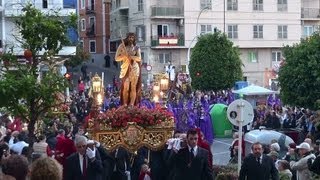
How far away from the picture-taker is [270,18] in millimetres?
62812

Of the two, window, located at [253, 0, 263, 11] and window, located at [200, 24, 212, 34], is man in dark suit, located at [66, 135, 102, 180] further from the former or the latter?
window, located at [253, 0, 263, 11]

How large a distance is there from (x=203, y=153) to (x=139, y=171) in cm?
523

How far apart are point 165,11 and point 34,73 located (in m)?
44.9

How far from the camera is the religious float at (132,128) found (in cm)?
1806

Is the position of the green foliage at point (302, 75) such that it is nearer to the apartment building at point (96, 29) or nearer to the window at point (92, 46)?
the apartment building at point (96, 29)

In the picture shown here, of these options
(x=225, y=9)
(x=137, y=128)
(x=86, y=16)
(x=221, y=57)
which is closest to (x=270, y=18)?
(x=225, y=9)

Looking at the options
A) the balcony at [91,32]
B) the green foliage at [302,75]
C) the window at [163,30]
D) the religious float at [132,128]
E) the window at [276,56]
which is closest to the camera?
the religious float at [132,128]

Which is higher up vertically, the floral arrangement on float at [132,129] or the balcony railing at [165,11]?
the balcony railing at [165,11]

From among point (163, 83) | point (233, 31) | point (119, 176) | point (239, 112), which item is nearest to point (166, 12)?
point (233, 31)

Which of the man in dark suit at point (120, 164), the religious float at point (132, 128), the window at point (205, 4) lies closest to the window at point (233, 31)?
the window at point (205, 4)

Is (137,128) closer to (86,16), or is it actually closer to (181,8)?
(181,8)

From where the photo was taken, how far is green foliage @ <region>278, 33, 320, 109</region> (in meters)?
31.1

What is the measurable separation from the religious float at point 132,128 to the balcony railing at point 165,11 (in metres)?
42.2

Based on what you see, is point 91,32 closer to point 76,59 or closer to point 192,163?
point 76,59
